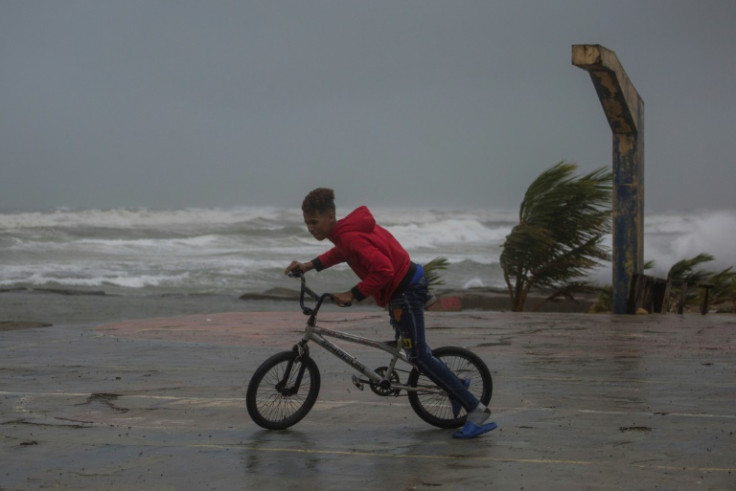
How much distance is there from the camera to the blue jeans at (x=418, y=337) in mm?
7098

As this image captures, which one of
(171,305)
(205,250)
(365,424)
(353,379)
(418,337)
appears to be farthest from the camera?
(205,250)

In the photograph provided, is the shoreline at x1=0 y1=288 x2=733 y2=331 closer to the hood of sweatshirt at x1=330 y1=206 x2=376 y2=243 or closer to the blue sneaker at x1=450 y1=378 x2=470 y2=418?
the blue sneaker at x1=450 y1=378 x2=470 y2=418

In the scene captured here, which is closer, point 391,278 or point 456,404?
point 391,278

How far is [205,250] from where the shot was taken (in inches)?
2178

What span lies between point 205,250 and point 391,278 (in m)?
49.1

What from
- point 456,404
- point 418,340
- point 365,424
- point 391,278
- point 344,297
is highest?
point 391,278

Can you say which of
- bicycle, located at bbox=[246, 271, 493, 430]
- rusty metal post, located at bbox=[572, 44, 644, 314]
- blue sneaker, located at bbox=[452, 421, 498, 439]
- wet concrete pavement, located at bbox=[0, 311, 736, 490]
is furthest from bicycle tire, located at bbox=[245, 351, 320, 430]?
rusty metal post, located at bbox=[572, 44, 644, 314]

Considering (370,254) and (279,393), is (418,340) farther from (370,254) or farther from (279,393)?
(279,393)

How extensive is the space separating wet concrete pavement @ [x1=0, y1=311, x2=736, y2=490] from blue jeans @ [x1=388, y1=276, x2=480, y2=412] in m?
0.35

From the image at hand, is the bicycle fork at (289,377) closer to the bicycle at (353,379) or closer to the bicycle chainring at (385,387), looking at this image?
the bicycle at (353,379)

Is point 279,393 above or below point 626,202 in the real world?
below

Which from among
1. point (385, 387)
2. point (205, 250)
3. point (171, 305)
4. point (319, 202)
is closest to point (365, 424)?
point (385, 387)

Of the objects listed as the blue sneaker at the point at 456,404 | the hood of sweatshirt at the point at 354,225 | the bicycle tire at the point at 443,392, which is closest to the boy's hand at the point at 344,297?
the hood of sweatshirt at the point at 354,225

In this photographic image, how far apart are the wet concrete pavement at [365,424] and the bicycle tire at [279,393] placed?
132mm
